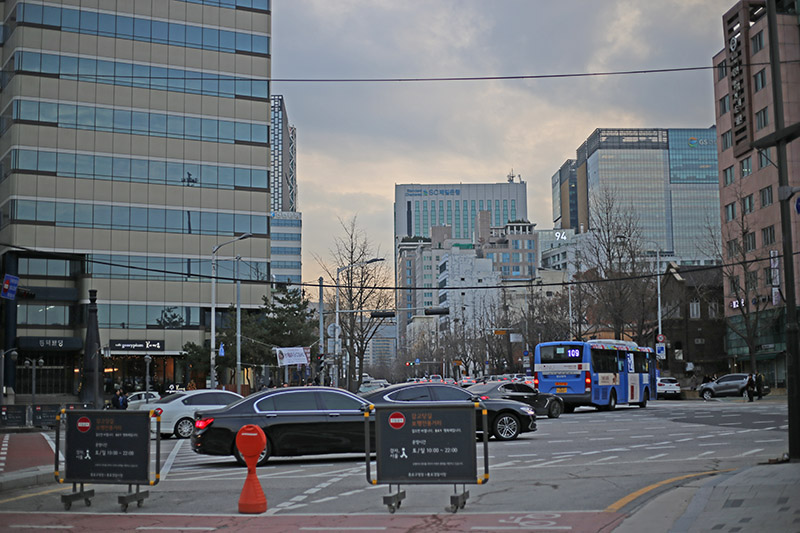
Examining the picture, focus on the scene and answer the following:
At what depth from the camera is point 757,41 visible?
61250 millimetres

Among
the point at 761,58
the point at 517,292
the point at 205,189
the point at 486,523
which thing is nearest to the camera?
the point at 486,523

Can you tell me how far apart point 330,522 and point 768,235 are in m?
58.8

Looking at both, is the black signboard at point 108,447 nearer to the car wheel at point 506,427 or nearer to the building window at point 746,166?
the car wheel at point 506,427

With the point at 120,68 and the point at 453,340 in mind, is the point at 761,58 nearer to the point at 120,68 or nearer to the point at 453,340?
the point at 120,68

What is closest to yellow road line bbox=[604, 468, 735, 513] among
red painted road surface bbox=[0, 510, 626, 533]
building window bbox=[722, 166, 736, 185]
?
red painted road surface bbox=[0, 510, 626, 533]

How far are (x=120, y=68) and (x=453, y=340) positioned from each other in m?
60.5

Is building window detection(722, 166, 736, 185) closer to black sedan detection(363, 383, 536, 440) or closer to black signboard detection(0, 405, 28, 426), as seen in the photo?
black sedan detection(363, 383, 536, 440)

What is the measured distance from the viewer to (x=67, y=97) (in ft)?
204

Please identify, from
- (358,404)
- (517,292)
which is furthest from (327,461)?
(517,292)

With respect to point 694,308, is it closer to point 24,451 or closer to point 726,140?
point 726,140

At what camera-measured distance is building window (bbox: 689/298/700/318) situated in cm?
7862

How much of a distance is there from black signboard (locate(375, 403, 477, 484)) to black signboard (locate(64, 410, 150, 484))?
330cm

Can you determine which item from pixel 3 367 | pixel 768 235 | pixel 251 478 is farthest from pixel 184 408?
pixel 768 235

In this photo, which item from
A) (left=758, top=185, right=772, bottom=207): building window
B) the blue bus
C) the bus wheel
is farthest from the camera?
(left=758, top=185, right=772, bottom=207): building window
